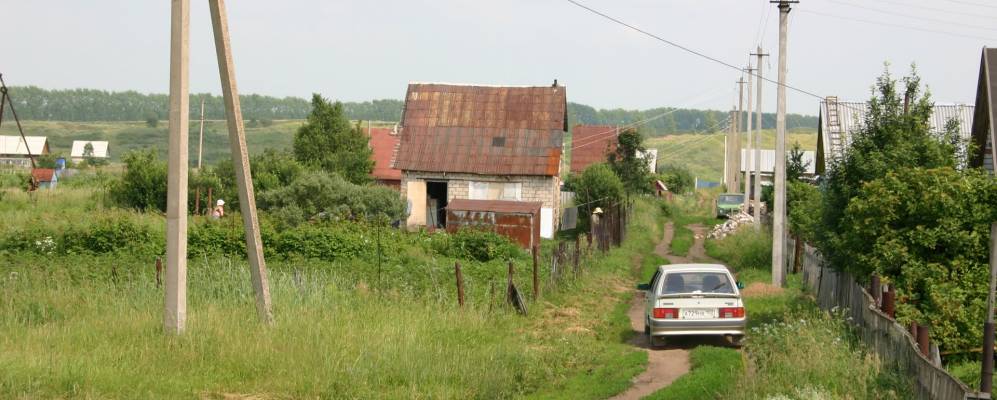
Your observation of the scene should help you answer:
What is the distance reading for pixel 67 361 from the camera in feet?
38.0

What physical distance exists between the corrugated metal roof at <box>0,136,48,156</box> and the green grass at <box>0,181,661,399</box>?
91.6 metres

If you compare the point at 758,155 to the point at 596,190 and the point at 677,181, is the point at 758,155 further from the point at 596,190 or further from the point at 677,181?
the point at 677,181

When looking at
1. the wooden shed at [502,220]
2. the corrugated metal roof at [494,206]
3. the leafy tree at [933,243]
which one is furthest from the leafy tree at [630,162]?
the leafy tree at [933,243]

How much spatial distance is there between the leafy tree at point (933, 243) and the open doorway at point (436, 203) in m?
28.0

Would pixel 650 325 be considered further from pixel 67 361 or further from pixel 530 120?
pixel 530 120

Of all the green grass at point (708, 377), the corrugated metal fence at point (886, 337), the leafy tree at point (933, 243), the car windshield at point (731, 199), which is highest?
the leafy tree at point (933, 243)

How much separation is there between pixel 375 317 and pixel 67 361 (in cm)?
509

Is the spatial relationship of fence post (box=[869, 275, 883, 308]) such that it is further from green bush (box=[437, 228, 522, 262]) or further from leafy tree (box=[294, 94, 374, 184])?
leafy tree (box=[294, 94, 374, 184])

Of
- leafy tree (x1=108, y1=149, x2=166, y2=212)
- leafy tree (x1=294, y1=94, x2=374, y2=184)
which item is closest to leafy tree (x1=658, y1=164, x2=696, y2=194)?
leafy tree (x1=294, y1=94, x2=374, y2=184)

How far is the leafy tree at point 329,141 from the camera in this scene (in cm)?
5309

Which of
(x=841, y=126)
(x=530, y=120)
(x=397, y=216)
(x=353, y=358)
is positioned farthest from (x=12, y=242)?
(x=841, y=126)

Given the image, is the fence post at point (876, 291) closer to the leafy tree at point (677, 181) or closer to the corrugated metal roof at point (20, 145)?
the leafy tree at point (677, 181)

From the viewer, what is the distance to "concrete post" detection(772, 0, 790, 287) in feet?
84.5

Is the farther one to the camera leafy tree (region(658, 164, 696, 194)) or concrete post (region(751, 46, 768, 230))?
leafy tree (region(658, 164, 696, 194))
